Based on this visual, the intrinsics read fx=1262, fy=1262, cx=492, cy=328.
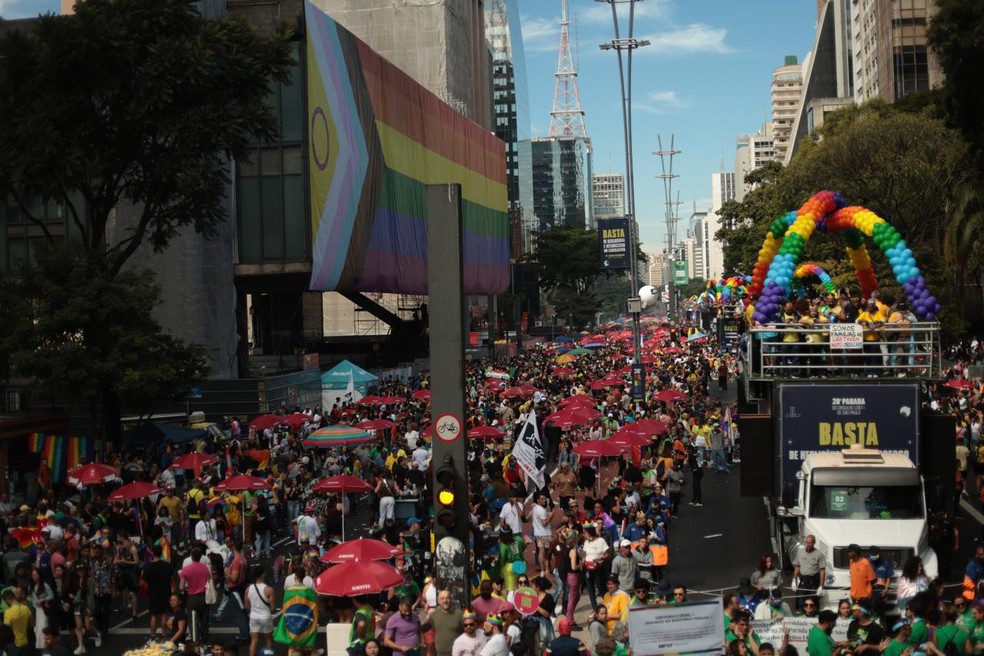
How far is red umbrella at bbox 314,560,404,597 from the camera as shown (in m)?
14.0

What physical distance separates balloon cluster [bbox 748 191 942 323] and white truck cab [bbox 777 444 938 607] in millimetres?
4182

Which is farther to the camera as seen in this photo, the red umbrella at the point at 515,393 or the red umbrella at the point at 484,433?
the red umbrella at the point at 515,393

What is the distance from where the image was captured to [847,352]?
20266mm

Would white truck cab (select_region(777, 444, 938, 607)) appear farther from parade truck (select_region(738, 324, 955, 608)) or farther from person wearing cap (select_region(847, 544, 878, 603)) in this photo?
person wearing cap (select_region(847, 544, 878, 603))

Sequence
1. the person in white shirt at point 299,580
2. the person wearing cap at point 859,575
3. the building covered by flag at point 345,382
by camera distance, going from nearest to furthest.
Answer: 1. the person in white shirt at point 299,580
2. the person wearing cap at point 859,575
3. the building covered by flag at point 345,382

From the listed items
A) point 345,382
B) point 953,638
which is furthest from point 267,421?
point 953,638

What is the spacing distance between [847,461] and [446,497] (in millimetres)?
6797

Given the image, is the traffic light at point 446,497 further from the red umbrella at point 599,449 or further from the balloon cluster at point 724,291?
the balloon cluster at point 724,291

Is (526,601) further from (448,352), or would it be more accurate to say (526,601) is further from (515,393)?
(515,393)

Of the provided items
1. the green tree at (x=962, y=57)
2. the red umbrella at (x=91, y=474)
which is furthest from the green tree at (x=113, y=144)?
the green tree at (x=962, y=57)

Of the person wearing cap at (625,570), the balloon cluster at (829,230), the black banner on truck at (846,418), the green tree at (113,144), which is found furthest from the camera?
the green tree at (113,144)

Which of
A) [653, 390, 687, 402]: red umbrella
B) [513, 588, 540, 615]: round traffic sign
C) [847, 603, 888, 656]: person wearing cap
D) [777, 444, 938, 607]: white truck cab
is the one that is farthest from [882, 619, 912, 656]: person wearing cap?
[653, 390, 687, 402]: red umbrella

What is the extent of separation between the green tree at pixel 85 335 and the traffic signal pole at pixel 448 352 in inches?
698

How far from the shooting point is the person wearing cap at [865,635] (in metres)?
12.0
